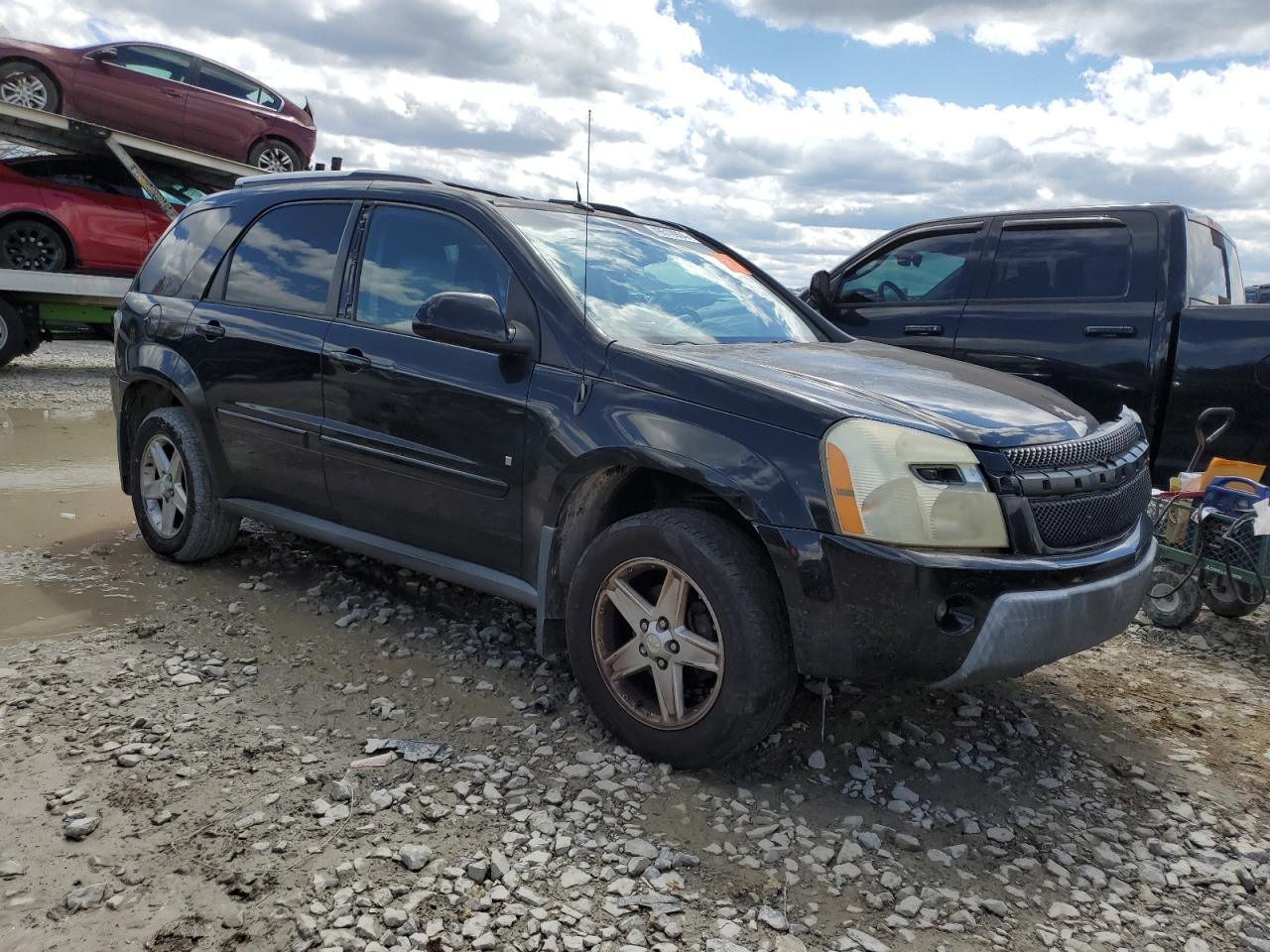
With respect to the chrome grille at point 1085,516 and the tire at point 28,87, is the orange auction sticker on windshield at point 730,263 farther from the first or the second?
the tire at point 28,87

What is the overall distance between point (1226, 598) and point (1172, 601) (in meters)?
0.24

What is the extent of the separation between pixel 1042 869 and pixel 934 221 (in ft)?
15.0

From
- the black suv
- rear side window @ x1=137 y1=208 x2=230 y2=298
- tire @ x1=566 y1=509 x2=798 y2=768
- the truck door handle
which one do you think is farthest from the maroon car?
tire @ x1=566 y1=509 x2=798 y2=768

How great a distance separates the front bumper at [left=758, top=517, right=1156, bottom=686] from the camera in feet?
8.86

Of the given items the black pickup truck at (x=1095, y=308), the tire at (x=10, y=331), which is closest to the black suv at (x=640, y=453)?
the black pickup truck at (x=1095, y=308)

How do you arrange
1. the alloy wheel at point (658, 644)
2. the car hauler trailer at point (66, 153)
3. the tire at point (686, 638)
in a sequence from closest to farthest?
1. the tire at point (686, 638)
2. the alloy wheel at point (658, 644)
3. the car hauler trailer at point (66, 153)

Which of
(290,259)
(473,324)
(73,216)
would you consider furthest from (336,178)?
(73,216)

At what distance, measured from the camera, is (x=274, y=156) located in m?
12.2

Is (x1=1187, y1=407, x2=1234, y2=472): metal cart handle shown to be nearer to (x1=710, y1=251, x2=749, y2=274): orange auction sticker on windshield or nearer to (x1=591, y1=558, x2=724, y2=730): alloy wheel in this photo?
(x1=710, y1=251, x2=749, y2=274): orange auction sticker on windshield

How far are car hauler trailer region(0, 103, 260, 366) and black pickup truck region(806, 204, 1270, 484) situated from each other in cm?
770

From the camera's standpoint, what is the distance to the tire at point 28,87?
10359 millimetres

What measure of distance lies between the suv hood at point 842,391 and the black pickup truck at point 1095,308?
1749mm

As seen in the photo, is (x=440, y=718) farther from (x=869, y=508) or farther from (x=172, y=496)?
(x=172, y=496)

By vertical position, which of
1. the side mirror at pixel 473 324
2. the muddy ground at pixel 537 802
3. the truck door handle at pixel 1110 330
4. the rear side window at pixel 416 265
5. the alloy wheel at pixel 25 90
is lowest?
the muddy ground at pixel 537 802
